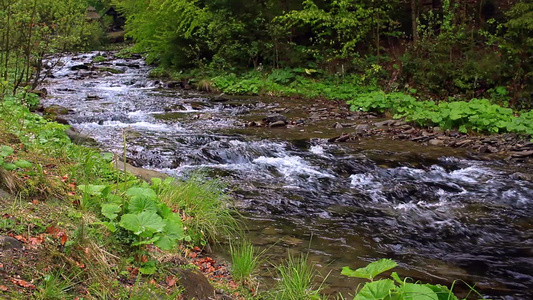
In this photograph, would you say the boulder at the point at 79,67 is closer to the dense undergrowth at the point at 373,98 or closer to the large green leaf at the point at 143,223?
the dense undergrowth at the point at 373,98

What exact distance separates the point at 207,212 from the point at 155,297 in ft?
6.34

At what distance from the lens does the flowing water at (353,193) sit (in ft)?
15.3

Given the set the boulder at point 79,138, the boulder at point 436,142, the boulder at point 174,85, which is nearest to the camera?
the boulder at point 79,138

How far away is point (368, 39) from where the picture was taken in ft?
61.2

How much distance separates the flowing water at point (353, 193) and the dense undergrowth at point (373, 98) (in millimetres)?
1697

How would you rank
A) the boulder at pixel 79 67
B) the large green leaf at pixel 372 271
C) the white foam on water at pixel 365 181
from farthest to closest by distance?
the boulder at pixel 79 67 → the white foam on water at pixel 365 181 → the large green leaf at pixel 372 271

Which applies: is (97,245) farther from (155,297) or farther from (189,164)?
(189,164)

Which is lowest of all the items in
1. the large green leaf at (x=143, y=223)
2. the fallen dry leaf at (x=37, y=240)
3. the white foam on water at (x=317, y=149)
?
the white foam on water at (x=317, y=149)

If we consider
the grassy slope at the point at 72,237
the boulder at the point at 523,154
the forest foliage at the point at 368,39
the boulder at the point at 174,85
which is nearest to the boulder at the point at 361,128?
the boulder at the point at 523,154

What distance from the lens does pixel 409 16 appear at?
18859mm

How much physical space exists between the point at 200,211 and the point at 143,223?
1439 mm

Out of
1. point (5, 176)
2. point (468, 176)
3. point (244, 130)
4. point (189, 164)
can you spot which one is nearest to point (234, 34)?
point (244, 130)

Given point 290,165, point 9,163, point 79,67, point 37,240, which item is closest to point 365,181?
point 290,165

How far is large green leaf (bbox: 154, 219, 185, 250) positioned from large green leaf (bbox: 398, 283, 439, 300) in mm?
1682
